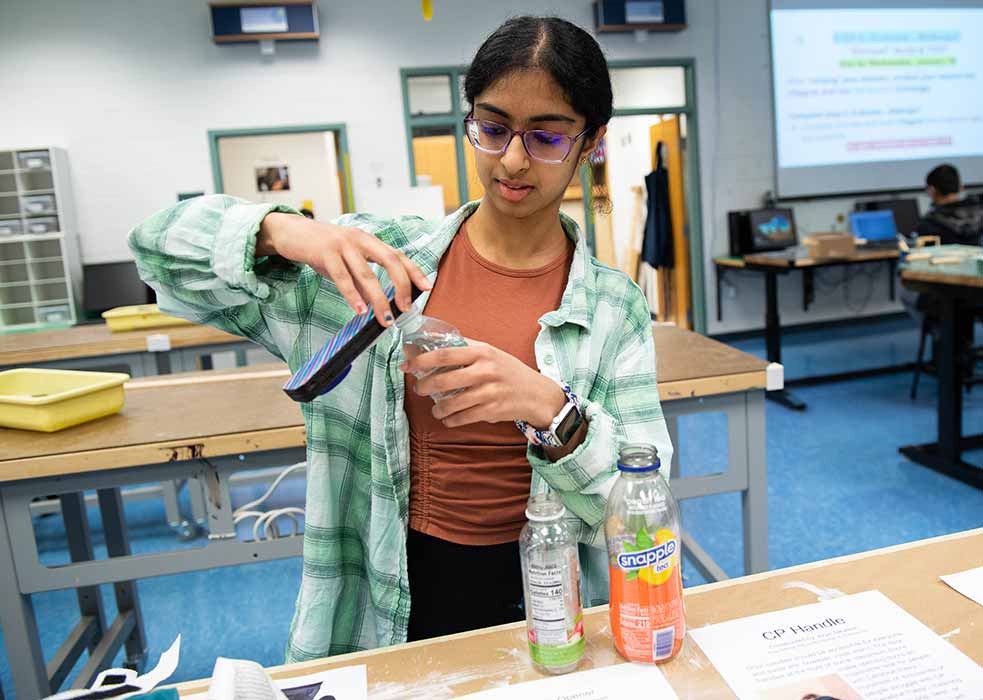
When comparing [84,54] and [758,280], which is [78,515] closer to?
[84,54]

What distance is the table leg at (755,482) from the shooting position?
1779mm

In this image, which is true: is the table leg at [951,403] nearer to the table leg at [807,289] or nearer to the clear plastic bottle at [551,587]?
the clear plastic bottle at [551,587]

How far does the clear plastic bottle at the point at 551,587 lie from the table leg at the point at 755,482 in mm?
1170

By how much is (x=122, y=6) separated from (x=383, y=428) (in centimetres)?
573

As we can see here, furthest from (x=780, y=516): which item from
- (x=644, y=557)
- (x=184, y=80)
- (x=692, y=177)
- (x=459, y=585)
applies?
(x=184, y=80)

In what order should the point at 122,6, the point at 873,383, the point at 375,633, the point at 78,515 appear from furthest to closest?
the point at 122,6
the point at 873,383
the point at 78,515
the point at 375,633

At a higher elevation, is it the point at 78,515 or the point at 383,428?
the point at 383,428

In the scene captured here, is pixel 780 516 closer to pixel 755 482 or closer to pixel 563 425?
pixel 755 482

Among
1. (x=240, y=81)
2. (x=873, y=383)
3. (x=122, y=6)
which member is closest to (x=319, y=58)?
(x=240, y=81)

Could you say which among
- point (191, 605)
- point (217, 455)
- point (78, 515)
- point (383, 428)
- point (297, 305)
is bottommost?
point (191, 605)

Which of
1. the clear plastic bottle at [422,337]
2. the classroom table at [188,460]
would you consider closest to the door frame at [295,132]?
the classroom table at [188,460]

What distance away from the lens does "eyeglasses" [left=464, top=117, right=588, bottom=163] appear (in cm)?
96

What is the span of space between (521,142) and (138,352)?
2.66 m

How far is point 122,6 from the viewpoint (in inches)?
209
